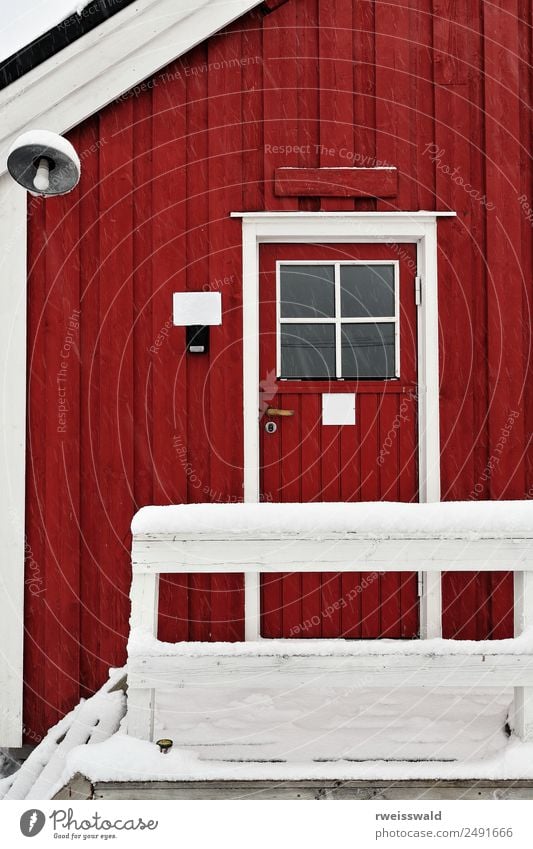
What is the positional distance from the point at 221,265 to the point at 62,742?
2.37 metres

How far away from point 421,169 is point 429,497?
5.68 feet

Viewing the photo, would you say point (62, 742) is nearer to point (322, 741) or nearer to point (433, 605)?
point (322, 741)

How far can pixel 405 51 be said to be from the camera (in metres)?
3.29

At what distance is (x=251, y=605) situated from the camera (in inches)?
126

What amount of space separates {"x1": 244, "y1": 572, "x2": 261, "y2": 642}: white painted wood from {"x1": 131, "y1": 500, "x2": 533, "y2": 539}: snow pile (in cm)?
95

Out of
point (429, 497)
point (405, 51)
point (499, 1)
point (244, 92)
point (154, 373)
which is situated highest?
point (499, 1)

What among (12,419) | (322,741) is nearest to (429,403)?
(322,741)

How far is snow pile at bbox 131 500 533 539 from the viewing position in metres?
2.32

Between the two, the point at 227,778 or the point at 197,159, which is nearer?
the point at 227,778

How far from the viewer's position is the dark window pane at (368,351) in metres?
3.37

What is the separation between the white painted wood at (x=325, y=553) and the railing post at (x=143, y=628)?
6cm
